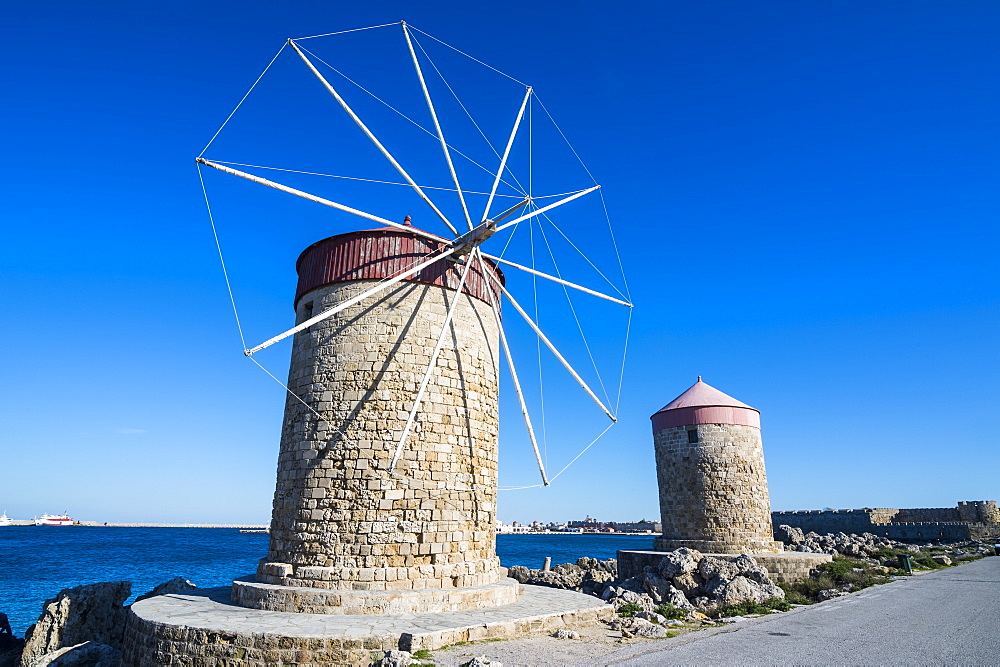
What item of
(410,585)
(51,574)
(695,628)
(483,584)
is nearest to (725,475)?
(695,628)

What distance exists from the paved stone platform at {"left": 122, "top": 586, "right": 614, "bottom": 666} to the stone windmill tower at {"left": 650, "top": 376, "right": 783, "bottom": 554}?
400 inches

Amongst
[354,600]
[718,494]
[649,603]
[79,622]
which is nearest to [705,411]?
[718,494]

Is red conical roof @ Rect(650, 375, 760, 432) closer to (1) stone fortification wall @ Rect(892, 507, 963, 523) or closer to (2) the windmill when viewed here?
(2) the windmill

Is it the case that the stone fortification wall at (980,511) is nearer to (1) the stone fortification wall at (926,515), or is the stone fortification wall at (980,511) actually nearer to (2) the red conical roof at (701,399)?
(1) the stone fortification wall at (926,515)

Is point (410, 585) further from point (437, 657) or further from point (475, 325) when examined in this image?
point (475, 325)

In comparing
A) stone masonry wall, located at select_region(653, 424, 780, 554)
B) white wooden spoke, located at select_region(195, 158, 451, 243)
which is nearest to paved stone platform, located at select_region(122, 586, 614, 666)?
white wooden spoke, located at select_region(195, 158, 451, 243)

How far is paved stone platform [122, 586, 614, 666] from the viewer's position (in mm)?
6199

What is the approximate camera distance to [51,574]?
29.2m

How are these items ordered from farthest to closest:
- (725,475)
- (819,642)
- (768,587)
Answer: (725,475), (768,587), (819,642)

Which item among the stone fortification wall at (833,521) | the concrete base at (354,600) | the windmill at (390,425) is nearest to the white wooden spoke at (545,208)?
the windmill at (390,425)

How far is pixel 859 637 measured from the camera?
677 centimetres

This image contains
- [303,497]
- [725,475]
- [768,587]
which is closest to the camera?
[303,497]

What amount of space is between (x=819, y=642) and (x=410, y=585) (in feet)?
18.6

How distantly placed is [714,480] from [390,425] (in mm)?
12445
